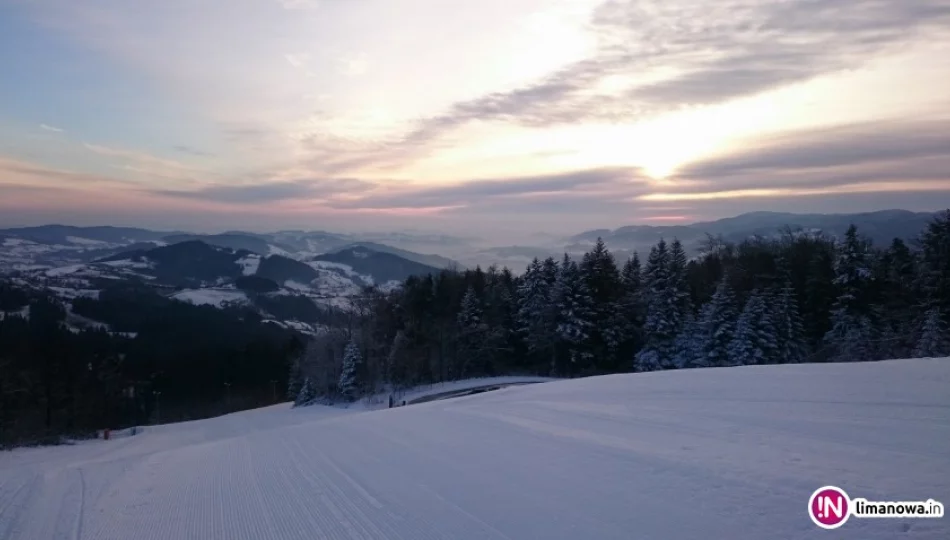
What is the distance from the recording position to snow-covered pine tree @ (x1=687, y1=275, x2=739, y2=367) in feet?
120

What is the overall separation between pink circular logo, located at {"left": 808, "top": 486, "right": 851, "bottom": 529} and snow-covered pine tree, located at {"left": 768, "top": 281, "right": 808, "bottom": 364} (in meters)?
31.9

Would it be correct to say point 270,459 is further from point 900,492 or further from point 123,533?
point 900,492

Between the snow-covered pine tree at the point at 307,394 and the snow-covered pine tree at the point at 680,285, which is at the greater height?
the snow-covered pine tree at the point at 680,285

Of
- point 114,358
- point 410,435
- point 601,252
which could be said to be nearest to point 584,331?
point 601,252

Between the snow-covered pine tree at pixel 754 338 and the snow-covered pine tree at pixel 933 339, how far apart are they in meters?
7.84

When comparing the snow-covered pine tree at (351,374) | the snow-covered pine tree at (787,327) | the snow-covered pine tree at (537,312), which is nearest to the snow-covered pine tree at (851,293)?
the snow-covered pine tree at (787,327)

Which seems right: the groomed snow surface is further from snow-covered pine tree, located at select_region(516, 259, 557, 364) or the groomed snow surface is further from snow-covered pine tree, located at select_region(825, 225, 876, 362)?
snow-covered pine tree, located at select_region(516, 259, 557, 364)

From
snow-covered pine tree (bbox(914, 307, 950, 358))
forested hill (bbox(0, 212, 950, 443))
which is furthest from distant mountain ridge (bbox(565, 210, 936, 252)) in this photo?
snow-covered pine tree (bbox(914, 307, 950, 358))

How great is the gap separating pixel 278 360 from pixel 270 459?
2935 inches

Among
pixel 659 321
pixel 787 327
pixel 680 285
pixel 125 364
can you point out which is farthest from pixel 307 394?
pixel 125 364

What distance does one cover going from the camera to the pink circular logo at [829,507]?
235 inches

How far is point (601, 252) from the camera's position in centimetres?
4850

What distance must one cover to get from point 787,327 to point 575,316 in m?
13.6

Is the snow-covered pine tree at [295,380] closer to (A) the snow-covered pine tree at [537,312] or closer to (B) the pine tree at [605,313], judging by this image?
(A) the snow-covered pine tree at [537,312]
